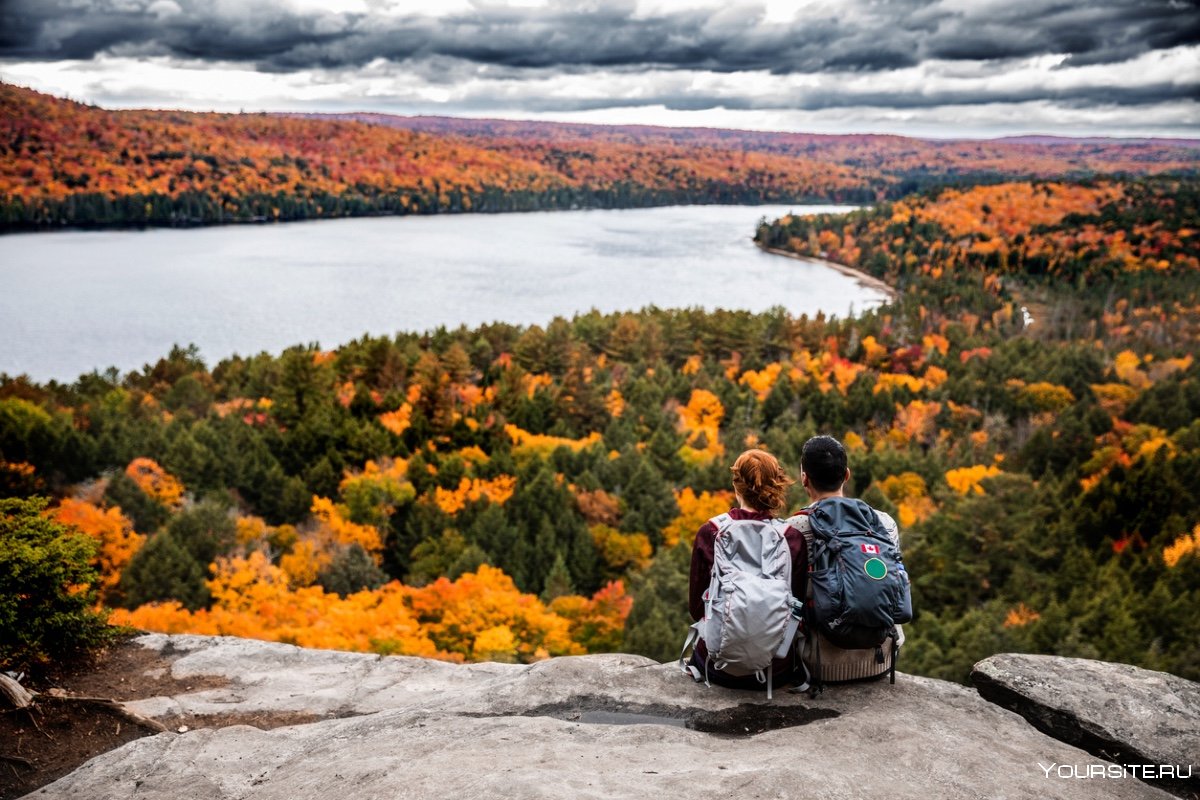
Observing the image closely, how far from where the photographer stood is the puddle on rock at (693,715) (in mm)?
7020

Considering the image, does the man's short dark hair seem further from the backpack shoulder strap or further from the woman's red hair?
the backpack shoulder strap

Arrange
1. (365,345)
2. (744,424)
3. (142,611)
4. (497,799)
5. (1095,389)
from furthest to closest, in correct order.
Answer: (1095,389) < (365,345) < (744,424) < (142,611) < (497,799)

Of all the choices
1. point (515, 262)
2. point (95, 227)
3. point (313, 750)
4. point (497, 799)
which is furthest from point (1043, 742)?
point (95, 227)

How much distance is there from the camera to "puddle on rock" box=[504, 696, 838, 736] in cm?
702

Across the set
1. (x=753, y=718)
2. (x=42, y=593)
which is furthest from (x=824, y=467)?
(x=42, y=593)

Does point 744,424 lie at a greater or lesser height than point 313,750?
lesser

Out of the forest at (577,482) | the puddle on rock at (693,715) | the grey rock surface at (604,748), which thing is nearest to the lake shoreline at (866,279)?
the forest at (577,482)

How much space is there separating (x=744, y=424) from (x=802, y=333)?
112ft

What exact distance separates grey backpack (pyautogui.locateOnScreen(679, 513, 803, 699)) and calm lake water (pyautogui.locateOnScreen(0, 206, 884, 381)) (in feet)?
319

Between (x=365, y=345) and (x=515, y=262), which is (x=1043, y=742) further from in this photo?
(x=515, y=262)

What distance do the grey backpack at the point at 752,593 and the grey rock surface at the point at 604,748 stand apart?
732 millimetres

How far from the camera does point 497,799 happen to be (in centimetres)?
564

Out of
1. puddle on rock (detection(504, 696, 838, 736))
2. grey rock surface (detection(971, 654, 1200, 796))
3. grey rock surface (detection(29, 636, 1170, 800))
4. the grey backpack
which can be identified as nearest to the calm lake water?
grey rock surface (detection(29, 636, 1170, 800))

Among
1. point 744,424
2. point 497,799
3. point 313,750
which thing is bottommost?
point 744,424
